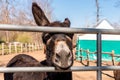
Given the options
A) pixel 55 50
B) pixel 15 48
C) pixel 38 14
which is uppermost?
pixel 38 14

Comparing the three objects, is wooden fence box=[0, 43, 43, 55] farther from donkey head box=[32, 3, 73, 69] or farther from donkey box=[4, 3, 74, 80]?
donkey head box=[32, 3, 73, 69]

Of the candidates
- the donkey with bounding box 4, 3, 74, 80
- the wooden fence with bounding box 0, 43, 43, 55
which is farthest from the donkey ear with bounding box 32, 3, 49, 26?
the wooden fence with bounding box 0, 43, 43, 55

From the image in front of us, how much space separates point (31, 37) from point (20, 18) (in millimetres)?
15360

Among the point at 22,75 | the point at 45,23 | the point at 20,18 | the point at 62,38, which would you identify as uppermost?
the point at 20,18

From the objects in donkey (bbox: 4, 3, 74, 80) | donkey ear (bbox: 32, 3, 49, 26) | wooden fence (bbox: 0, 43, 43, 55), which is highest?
donkey ear (bbox: 32, 3, 49, 26)

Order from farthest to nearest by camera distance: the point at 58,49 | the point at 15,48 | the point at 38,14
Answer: the point at 15,48 < the point at 38,14 < the point at 58,49

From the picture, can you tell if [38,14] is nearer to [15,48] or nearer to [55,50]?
[55,50]

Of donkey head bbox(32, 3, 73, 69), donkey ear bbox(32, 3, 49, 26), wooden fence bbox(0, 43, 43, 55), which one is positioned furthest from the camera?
wooden fence bbox(0, 43, 43, 55)

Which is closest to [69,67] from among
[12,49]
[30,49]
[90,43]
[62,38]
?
[62,38]

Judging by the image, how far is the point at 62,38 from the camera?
252cm

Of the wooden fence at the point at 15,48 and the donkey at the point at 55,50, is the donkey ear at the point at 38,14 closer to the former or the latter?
the donkey at the point at 55,50

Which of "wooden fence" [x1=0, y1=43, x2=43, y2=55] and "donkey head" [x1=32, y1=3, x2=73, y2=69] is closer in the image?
"donkey head" [x1=32, y1=3, x2=73, y2=69]

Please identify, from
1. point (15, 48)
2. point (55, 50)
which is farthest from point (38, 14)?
point (15, 48)

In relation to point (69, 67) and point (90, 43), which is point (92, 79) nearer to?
point (69, 67)
